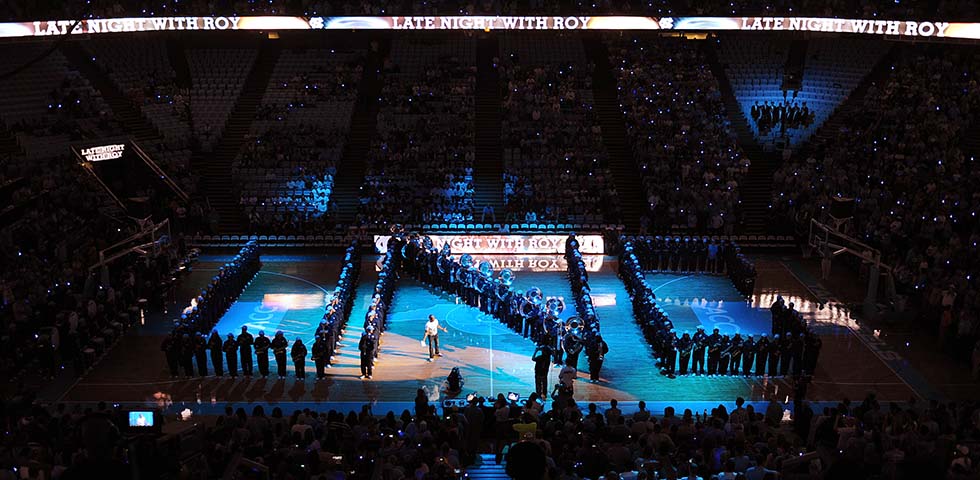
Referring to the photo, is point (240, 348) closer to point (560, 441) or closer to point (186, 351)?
point (186, 351)

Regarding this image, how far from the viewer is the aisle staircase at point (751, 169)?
39125 millimetres

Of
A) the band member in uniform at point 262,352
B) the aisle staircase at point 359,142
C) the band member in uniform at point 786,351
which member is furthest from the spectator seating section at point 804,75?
the band member in uniform at point 262,352

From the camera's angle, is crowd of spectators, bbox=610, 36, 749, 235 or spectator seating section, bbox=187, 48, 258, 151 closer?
crowd of spectators, bbox=610, 36, 749, 235

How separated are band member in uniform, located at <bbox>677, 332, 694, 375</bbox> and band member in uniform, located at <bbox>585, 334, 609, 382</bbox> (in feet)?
5.82

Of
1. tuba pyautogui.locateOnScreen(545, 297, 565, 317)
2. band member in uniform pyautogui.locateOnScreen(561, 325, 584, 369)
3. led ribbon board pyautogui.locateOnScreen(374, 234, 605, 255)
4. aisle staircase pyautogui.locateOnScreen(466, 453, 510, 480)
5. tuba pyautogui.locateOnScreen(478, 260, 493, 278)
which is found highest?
led ribbon board pyautogui.locateOnScreen(374, 234, 605, 255)

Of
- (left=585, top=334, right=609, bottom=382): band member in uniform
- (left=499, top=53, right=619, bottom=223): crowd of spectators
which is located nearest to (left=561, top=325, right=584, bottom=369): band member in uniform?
(left=585, top=334, right=609, bottom=382): band member in uniform

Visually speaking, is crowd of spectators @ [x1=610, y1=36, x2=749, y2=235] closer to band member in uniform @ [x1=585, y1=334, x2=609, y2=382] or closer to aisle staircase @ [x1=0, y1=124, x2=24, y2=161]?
band member in uniform @ [x1=585, y1=334, x2=609, y2=382]

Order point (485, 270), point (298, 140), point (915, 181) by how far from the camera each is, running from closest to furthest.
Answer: point (485, 270) → point (915, 181) → point (298, 140)

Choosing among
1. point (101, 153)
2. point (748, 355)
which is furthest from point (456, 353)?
point (101, 153)

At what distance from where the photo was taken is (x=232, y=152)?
43.1 m

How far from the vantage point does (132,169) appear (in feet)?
128

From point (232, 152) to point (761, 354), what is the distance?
2488cm

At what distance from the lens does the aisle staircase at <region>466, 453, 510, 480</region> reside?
18234 millimetres

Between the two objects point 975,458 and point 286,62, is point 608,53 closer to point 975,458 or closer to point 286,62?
point 286,62
